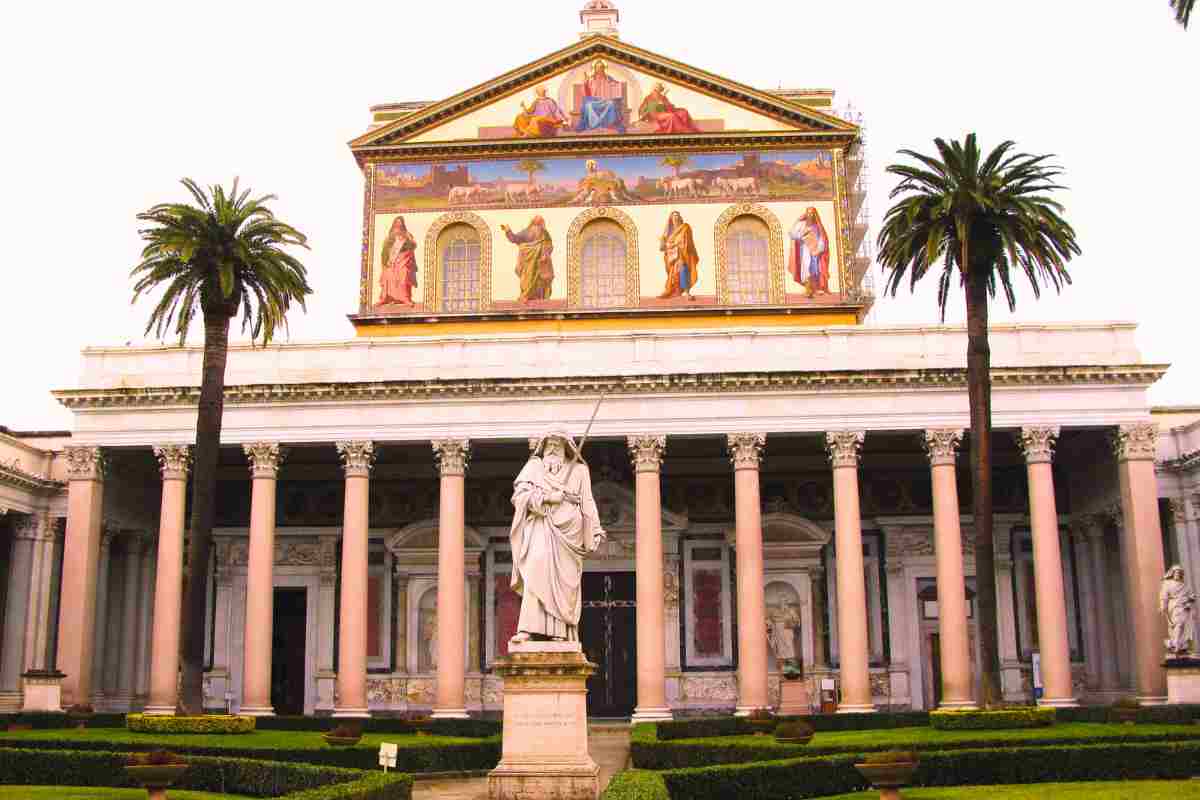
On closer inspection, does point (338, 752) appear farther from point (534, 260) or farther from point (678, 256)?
point (678, 256)

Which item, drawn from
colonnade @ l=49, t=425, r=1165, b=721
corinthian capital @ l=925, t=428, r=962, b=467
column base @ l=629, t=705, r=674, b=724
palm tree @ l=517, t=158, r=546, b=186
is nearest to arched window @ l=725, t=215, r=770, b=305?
palm tree @ l=517, t=158, r=546, b=186

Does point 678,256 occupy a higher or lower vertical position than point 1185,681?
higher

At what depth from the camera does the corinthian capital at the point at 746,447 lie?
36.2m

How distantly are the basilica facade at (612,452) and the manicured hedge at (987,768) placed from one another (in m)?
13.8

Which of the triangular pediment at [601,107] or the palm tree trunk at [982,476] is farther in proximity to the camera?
the triangular pediment at [601,107]

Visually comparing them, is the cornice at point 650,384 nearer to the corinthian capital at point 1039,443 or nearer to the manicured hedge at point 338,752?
the corinthian capital at point 1039,443

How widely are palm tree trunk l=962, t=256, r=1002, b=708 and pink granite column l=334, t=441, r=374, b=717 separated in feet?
53.5

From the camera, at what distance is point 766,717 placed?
99.6 feet

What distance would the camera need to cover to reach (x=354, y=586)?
117ft

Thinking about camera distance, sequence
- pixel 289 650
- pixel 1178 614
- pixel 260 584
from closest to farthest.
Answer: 1. pixel 1178 614
2. pixel 260 584
3. pixel 289 650

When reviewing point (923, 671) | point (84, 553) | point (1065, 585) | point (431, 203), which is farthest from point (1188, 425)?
point (84, 553)

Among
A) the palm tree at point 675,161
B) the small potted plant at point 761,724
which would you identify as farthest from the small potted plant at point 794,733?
the palm tree at point 675,161

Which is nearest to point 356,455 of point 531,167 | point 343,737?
point 531,167

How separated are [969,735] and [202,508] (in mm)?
18430
